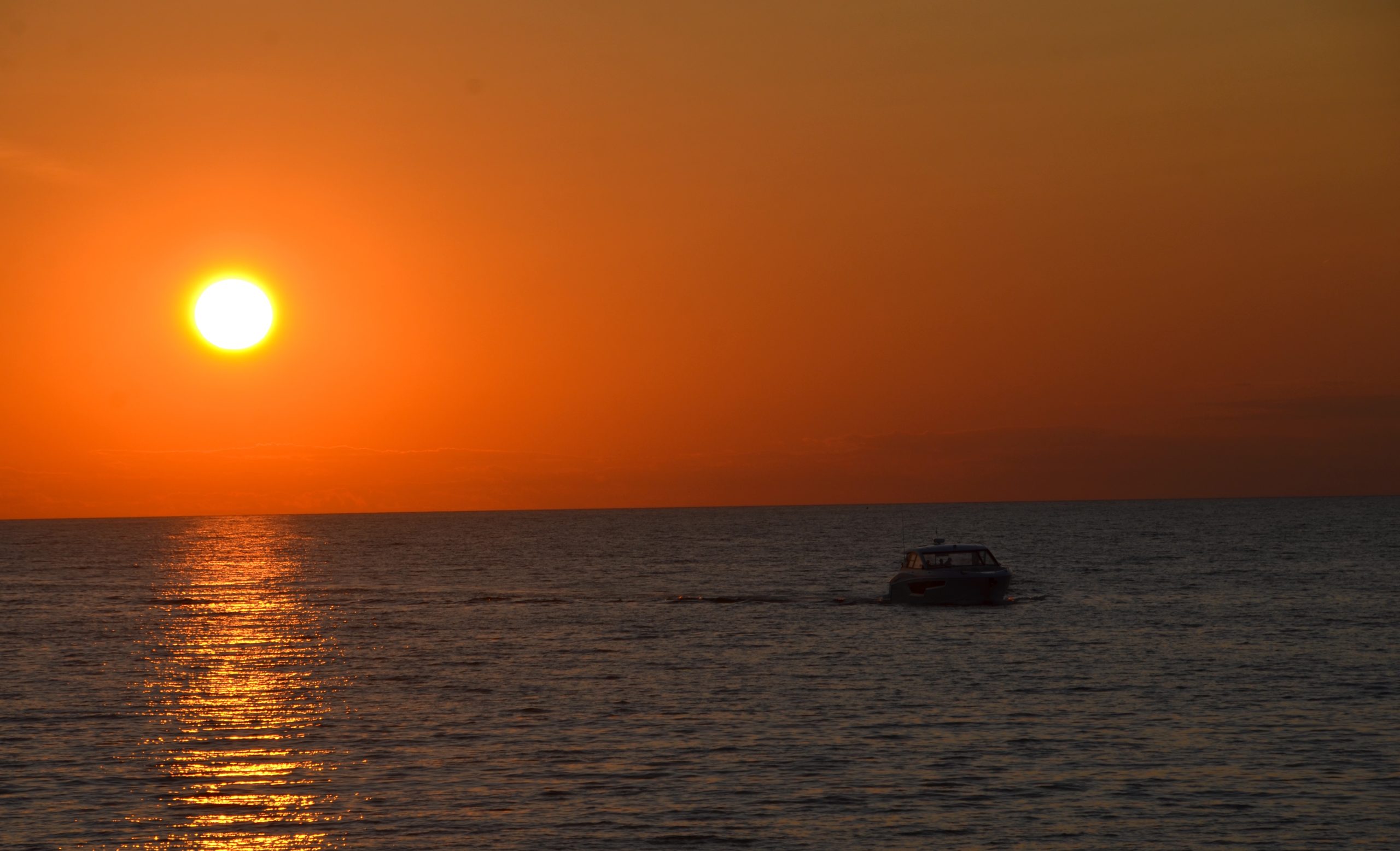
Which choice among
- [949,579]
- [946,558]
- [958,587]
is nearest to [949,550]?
[946,558]

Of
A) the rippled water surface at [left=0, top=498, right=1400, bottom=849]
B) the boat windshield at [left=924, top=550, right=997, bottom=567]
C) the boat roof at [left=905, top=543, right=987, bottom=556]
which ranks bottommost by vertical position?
the rippled water surface at [left=0, top=498, right=1400, bottom=849]

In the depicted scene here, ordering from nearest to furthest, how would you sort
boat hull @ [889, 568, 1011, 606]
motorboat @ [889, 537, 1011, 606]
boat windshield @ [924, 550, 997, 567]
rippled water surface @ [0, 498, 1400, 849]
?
1. rippled water surface @ [0, 498, 1400, 849]
2. boat hull @ [889, 568, 1011, 606]
3. motorboat @ [889, 537, 1011, 606]
4. boat windshield @ [924, 550, 997, 567]

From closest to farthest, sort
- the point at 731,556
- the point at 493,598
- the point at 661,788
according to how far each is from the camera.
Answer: the point at 661,788 < the point at 493,598 < the point at 731,556

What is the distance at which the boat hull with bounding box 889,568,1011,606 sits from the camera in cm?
6366

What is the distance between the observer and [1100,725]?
31594mm

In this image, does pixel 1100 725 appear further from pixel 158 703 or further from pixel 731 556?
pixel 731 556

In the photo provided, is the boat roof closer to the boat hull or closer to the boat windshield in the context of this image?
the boat windshield

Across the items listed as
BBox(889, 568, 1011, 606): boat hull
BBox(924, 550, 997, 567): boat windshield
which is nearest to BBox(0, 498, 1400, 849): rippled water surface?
BBox(889, 568, 1011, 606): boat hull

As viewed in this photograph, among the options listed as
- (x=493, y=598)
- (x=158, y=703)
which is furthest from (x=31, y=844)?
(x=493, y=598)

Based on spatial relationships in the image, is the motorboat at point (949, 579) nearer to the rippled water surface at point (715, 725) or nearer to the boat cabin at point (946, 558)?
the boat cabin at point (946, 558)

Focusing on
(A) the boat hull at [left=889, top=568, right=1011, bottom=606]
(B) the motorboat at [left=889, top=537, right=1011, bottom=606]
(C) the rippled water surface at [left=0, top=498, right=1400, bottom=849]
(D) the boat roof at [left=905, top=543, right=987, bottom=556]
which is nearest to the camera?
(C) the rippled water surface at [left=0, top=498, right=1400, bottom=849]

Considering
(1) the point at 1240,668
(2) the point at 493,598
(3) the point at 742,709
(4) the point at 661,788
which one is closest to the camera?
(4) the point at 661,788

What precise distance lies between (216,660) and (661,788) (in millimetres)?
29730

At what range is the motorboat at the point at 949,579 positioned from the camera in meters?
63.8
